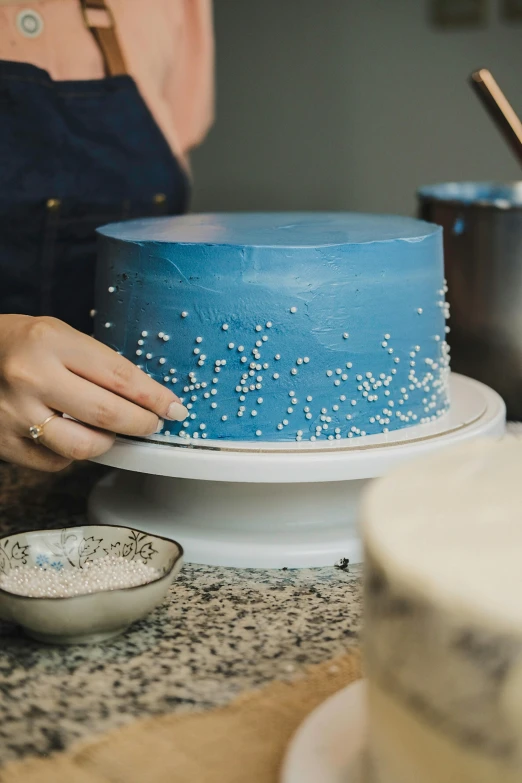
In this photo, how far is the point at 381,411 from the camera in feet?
2.83

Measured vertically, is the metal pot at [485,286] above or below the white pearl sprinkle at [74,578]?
above

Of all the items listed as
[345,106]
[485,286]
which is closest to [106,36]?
[485,286]

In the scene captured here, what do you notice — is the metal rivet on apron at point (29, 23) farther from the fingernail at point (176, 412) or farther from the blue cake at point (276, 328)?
the fingernail at point (176, 412)

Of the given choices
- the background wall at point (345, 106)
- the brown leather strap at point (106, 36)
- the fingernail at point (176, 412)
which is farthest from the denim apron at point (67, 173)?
the background wall at point (345, 106)

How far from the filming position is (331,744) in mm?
506

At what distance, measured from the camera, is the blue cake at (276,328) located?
83 centimetres

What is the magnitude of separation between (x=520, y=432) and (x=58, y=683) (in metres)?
0.68

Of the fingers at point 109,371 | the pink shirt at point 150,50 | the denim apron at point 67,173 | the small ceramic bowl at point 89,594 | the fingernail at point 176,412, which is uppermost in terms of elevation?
the pink shirt at point 150,50

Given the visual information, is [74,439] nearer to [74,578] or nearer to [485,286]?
[74,578]

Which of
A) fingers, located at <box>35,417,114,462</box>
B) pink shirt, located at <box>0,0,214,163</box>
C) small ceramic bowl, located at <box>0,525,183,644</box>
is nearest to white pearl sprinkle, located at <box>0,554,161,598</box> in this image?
small ceramic bowl, located at <box>0,525,183,644</box>

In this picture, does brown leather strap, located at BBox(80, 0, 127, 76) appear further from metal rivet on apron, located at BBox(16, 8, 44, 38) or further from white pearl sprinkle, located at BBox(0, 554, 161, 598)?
white pearl sprinkle, located at BBox(0, 554, 161, 598)

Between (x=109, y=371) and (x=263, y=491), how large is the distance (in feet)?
0.58

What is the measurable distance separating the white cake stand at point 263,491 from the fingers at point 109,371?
0.14ft

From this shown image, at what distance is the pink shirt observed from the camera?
1292 millimetres
